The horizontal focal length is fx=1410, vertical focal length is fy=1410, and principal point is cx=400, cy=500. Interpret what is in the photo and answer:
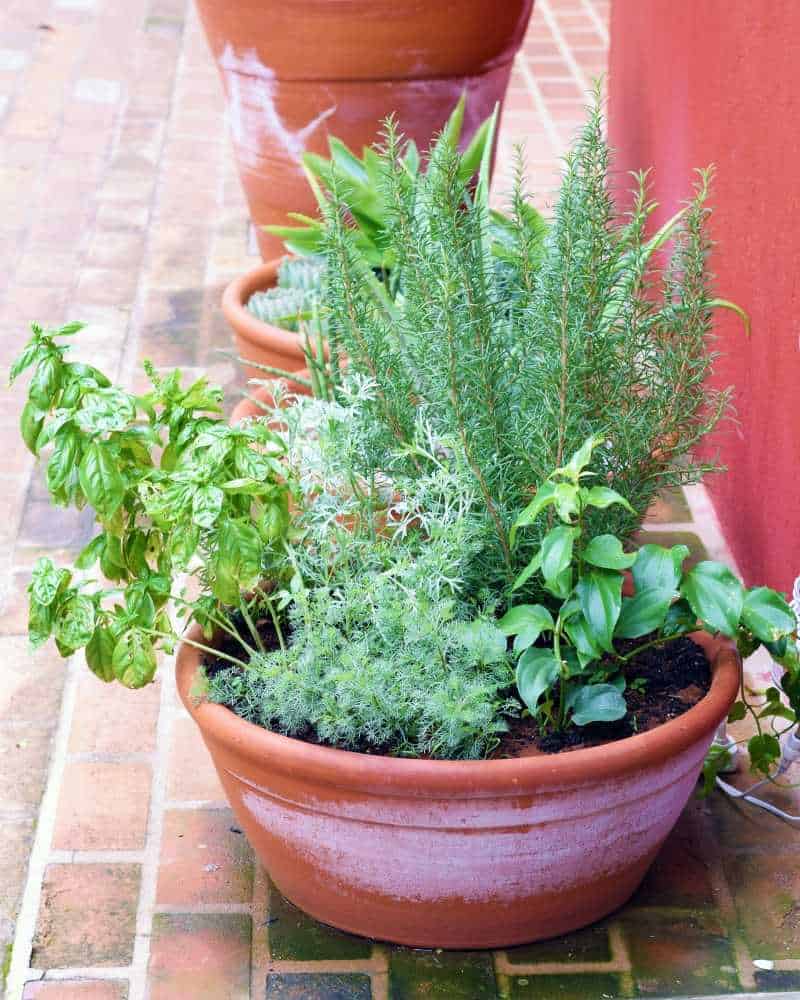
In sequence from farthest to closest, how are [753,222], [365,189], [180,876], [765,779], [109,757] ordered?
[365,189] < [753,222] < [109,757] < [765,779] < [180,876]

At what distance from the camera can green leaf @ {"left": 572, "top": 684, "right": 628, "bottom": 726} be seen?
6.81 ft

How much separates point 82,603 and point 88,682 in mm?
824

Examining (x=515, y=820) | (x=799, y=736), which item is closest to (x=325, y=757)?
(x=515, y=820)

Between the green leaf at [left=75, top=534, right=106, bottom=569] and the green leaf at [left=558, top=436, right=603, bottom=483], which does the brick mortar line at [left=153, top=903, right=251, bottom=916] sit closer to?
the green leaf at [left=75, top=534, right=106, bottom=569]

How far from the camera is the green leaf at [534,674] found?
80.0 inches

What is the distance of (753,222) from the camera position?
9.36ft

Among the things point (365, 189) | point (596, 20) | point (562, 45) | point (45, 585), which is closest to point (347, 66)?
point (365, 189)

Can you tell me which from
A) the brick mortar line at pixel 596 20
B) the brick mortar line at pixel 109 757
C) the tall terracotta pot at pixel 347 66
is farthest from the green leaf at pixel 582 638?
the brick mortar line at pixel 596 20

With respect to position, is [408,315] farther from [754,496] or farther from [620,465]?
[754,496]

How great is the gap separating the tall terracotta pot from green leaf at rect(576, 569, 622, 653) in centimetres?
224

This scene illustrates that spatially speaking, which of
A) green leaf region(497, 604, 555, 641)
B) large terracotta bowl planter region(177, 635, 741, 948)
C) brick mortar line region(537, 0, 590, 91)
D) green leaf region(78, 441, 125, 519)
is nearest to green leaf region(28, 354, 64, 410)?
green leaf region(78, 441, 125, 519)

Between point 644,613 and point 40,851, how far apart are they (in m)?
1.15

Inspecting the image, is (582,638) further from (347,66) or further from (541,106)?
(541,106)

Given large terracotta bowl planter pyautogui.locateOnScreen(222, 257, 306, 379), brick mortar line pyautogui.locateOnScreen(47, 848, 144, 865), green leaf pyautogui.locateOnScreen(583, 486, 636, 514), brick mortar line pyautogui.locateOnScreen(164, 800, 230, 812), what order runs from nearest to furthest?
green leaf pyautogui.locateOnScreen(583, 486, 636, 514) < brick mortar line pyautogui.locateOnScreen(47, 848, 144, 865) < brick mortar line pyautogui.locateOnScreen(164, 800, 230, 812) < large terracotta bowl planter pyautogui.locateOnScreen(222, 257, 306, 379)
